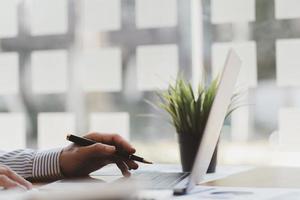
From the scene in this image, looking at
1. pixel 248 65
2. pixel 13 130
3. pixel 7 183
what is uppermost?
pixel 248 65

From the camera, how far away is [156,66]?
2598mm

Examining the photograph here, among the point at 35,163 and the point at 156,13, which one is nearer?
the point at 35,163

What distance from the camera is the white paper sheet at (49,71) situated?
2799 millimetres

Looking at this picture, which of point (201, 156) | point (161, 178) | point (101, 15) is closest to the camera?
point (201, 156)

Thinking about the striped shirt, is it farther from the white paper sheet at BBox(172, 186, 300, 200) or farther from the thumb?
the white paper sheet at BBox(172, 186, 300, 200)

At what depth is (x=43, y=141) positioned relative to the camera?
2881mm

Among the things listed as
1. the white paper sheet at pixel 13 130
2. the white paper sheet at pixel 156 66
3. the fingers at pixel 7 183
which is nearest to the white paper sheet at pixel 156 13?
A: the white paper sheet at pixel 156 66

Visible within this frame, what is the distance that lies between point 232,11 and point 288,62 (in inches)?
15.4

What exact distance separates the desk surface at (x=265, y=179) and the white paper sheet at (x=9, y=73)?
1.80 meters

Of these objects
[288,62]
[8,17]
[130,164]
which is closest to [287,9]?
[288,62]

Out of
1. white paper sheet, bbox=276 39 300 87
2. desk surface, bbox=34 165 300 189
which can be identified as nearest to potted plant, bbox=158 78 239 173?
desk surface, bbox=34 165 300 189

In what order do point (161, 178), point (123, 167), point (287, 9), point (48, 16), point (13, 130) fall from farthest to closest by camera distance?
point (13, 130), point (48, 16), point (287, 9), point (123, 167), point (161, 178)

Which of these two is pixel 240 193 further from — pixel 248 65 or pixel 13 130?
pixel 13 130

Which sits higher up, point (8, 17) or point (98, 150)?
point (8, 17)
